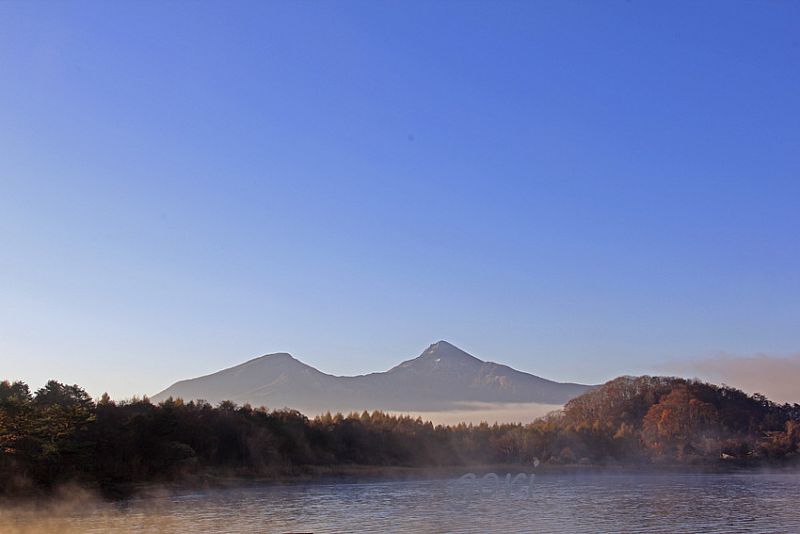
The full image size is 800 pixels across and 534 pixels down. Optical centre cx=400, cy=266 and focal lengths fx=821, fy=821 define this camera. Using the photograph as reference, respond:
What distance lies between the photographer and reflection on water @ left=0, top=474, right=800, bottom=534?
1503 inches

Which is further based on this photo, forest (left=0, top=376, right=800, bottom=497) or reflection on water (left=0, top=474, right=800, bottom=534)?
forest (left=0, top=376, right=800, bottom=497)

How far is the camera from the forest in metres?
58.8

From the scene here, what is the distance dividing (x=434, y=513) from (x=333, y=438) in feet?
226

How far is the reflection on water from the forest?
794cm

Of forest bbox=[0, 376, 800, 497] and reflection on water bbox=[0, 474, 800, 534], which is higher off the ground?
forest bbox=[0, 376, 800, 497]

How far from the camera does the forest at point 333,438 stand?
58.8 m

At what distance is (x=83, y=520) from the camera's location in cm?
4109

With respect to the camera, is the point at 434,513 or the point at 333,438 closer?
the point at 434,513

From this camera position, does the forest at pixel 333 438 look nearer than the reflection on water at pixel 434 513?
No

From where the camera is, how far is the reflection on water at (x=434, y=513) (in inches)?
1503

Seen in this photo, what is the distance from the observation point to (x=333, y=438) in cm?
11306

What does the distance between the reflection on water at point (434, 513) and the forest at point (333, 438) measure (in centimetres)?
794

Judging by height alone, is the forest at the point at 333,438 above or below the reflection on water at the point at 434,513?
above

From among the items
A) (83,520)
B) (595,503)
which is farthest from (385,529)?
(595,503)
